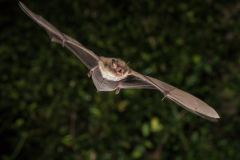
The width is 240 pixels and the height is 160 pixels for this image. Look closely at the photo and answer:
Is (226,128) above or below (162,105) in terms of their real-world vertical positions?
below

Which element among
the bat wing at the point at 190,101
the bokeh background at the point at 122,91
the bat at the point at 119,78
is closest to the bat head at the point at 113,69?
the bat at the point at 119,78

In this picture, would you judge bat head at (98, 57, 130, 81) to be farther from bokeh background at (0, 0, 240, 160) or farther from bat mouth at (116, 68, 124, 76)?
bokeh background at (0, 0, 240, 160)

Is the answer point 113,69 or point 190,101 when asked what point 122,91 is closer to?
point 113,69

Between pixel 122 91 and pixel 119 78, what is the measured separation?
0.94 meters

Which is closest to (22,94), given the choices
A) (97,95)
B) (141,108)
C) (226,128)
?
(97,95)

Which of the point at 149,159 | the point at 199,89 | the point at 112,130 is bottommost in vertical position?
the point at 149,159

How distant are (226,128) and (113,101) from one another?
5.01 feet

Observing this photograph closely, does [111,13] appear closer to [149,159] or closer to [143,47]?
[143,47]

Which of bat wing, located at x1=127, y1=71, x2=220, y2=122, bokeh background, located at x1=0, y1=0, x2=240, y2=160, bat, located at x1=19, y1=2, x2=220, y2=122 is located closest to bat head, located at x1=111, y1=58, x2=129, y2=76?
bat, located at x1=19, y1=2, x2=220, y2=122

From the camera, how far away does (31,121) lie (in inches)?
102

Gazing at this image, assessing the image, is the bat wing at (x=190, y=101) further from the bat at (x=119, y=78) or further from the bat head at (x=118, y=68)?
the bat head at (x=118, y=68)

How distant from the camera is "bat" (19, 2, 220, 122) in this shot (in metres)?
1.05

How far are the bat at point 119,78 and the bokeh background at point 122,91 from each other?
82 cm

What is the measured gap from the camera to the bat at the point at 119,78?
105 centimetres
